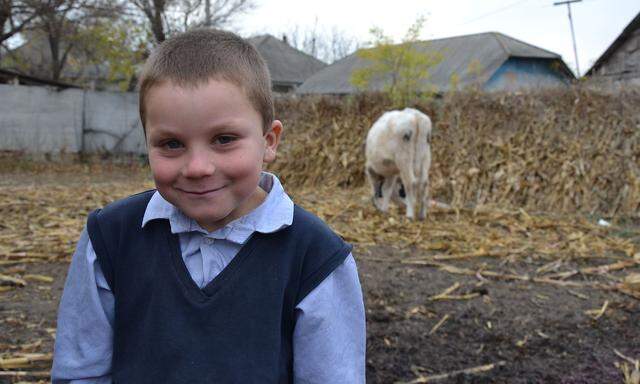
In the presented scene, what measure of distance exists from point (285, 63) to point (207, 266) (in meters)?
41.7

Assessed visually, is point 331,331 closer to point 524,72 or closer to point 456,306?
point 456,306

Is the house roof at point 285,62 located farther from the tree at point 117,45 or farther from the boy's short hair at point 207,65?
the boy's short hair at point 207,65

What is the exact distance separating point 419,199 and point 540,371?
498 cm

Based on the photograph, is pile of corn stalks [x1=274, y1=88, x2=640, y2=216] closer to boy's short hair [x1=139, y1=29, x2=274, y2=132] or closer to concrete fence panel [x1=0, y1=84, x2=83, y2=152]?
boy's short hair [x1=139, y1=29, x2=274, y2=132]

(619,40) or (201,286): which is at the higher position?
(619,40)

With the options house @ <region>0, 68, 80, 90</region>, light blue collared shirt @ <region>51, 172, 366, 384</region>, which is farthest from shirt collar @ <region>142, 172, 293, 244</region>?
house @ <region>0, 68, 80, 90</region>

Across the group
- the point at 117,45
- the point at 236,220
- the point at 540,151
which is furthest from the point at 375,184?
the point at 117,45

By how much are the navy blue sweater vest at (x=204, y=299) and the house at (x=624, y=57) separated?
19.5 metres

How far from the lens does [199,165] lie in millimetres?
1366

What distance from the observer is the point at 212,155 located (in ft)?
4.59

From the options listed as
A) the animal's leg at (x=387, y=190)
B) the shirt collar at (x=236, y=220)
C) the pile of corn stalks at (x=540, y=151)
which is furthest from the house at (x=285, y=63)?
the shirt collar at (x=236, y=220)

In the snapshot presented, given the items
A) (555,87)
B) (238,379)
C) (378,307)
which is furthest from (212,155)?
(555,87)

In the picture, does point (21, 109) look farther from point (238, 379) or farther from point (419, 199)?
point (238, 379)

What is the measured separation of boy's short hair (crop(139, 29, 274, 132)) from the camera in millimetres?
1373
